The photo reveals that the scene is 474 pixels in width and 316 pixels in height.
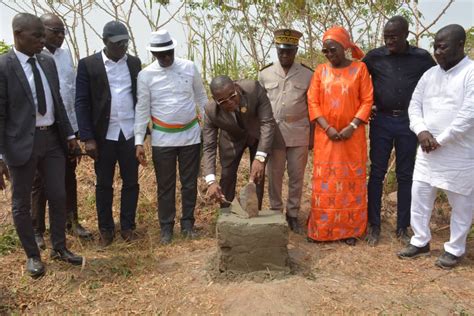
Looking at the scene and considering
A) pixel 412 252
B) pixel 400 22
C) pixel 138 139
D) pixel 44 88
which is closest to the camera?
pixel 44 88

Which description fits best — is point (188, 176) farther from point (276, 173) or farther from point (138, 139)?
point (276, 173)

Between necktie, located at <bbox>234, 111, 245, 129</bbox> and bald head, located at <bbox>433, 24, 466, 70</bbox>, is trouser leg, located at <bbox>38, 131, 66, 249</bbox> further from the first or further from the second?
bald head, located at <bbox>433, 24, 466, 70</bbox>

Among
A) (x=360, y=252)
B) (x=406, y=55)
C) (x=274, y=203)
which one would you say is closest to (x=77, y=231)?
(x=274, y=203)

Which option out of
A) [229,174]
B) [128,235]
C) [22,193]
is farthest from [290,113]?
[22,193]

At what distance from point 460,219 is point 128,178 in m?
2.69

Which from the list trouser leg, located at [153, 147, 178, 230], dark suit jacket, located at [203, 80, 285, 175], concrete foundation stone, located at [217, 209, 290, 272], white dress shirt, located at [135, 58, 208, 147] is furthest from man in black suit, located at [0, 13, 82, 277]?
concrete foundation stone, located at [217, 209, 290, 272]

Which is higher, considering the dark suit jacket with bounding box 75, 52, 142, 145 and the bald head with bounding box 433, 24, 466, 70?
the bald head with bounding box 433, 24, 466, 70

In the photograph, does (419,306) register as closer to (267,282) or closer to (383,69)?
(267,282)

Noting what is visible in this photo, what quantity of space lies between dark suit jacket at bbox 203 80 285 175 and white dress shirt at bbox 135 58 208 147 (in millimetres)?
244

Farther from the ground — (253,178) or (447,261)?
(253,178)

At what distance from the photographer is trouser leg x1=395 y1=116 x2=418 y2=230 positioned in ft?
13.1

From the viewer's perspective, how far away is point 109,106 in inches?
158

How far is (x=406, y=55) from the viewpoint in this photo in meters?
3.97

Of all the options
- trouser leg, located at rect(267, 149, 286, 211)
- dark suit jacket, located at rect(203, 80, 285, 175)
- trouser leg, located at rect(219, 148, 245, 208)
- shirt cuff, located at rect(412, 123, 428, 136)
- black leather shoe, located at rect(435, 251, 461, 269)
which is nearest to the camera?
shirt cuff, located at rect(412, 123, 428, 136)
